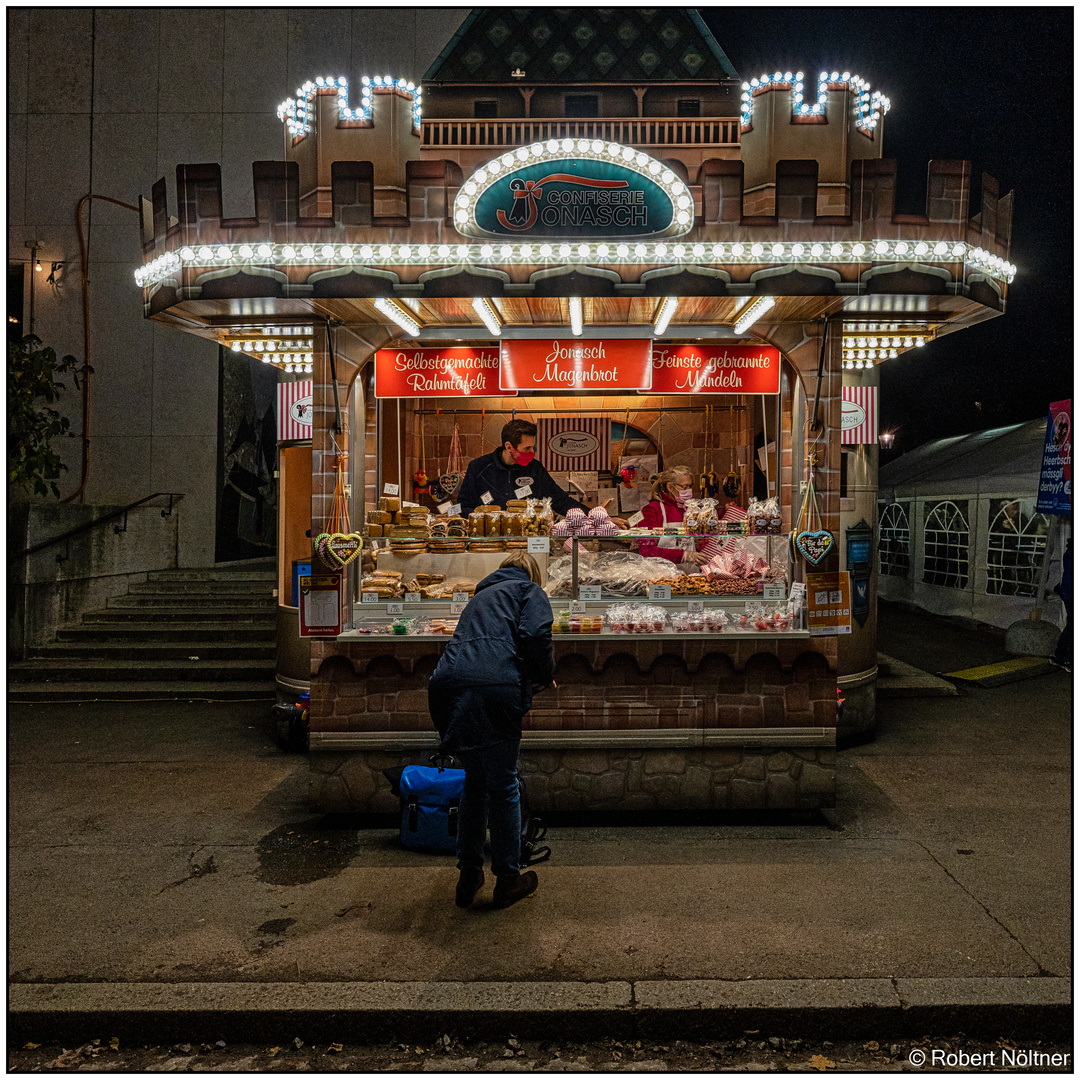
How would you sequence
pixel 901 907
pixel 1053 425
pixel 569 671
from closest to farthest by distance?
pixel 901 907, pixel 569 671, pixel 1053 425

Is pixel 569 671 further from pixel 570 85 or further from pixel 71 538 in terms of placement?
pixel 570 85

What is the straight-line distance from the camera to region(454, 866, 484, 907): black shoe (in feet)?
15.4

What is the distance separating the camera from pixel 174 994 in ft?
12.6

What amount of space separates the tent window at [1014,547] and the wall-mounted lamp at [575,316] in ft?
34.9

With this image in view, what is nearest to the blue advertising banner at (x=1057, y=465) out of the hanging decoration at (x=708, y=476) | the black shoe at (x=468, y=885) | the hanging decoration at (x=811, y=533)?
the hanging decoration at (x=708, y=476)

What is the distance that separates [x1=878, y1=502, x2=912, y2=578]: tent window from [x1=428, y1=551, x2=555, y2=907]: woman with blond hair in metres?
17.6

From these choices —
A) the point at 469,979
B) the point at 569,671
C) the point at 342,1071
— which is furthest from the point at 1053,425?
the point at 342,1071

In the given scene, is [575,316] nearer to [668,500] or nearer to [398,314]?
[398,314]

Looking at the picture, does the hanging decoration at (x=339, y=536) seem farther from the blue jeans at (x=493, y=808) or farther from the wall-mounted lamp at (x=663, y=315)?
the wall-mounted lamp at (x=663, y=315)

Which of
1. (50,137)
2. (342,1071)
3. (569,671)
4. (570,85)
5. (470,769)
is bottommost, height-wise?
(342,1071)

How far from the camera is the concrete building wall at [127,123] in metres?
13.9

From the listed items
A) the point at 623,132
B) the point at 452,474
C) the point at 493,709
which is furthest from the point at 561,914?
the point at 623,132

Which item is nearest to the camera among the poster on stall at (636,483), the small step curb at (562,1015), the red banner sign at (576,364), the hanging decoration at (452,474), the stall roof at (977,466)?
the small step curb at (562,1015)

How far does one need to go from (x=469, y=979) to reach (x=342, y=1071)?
0.71 metres
